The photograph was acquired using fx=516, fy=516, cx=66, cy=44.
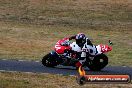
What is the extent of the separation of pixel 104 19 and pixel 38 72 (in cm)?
2575

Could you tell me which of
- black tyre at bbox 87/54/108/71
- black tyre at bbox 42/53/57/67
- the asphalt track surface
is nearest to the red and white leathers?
black tyre at bbox 87/54/108/71

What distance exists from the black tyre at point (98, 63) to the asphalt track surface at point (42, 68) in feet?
0.80

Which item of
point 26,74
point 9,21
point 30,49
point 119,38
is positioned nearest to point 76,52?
point 26,74

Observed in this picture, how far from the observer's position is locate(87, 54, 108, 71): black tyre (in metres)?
25.1

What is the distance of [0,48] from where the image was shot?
3275 centimetres

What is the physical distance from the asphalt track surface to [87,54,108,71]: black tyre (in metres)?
0.25

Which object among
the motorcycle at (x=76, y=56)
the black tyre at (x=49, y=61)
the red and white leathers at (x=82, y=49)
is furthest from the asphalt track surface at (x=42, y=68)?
the red and white leathers at (x=82, y=49)

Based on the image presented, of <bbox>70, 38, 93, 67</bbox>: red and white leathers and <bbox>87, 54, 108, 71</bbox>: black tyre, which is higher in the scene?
<bbox>70, 38, 93, 67</bbox>: red and white leathers

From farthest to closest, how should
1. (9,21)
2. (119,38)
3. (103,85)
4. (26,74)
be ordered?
1. (9,21)
2. (119,38)
3. (26,74)
4. (103,85)

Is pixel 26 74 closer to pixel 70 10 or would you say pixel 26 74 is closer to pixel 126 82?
pixel 126 82

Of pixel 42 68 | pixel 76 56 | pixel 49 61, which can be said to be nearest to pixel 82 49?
pixel 76 56

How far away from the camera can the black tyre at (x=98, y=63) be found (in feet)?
82.3

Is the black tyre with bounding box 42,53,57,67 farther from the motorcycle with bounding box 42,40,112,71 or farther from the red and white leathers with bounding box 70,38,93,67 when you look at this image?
the red and white leathers with bounding box 70,38,93,67

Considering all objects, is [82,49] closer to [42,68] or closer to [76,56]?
[76,56]
